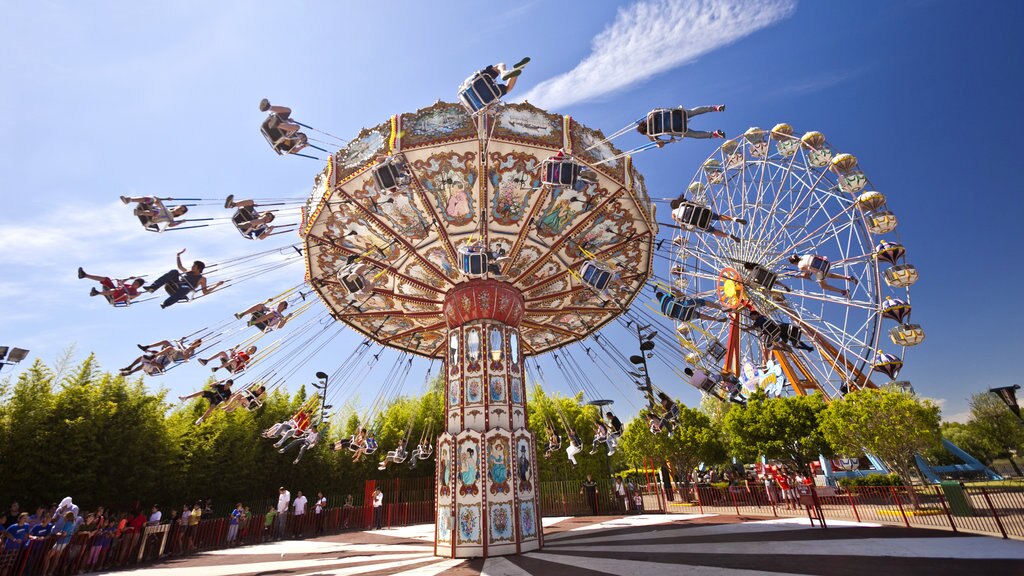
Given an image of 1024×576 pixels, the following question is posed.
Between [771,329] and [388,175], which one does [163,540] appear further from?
[771,329]

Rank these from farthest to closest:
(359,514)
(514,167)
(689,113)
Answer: (359,514) < (514,167) < (689,113)

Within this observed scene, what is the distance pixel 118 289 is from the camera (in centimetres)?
1029

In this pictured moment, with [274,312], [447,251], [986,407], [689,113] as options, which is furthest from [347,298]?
[986,407]

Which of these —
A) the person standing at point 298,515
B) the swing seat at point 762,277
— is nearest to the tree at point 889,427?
the swing seat at point 762,277

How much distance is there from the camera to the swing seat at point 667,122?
915 cm

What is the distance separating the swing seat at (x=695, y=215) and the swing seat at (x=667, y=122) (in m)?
2.50

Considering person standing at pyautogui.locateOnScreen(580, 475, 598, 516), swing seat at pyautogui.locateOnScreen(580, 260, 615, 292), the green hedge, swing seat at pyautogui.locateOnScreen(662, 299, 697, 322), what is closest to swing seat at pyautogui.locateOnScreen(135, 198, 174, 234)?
swing seat at pyautogui.locateOnScreen(580, 260, 615, 292)

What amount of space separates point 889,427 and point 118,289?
25.9 m

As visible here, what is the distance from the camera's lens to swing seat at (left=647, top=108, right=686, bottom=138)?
915cm

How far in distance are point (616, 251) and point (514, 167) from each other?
4864 millimetres

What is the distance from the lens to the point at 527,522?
38.4 ft

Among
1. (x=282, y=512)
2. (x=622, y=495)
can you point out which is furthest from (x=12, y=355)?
(x=622, y=495)

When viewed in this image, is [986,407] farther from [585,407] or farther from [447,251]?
[447,251]

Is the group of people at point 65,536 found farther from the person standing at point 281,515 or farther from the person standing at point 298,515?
the person standing at point 298,515
